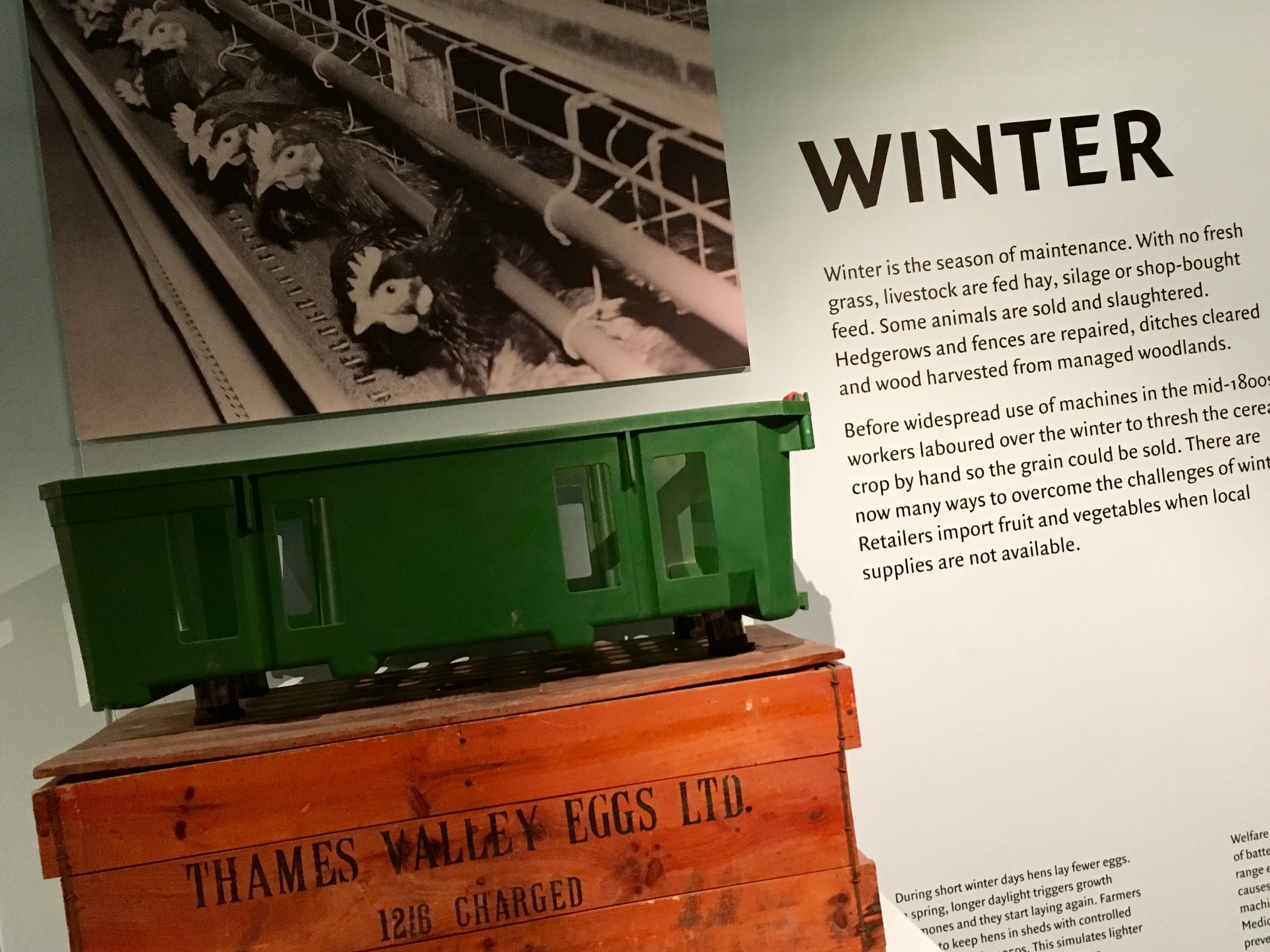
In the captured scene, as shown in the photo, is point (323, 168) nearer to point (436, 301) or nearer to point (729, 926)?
point (436, 301)

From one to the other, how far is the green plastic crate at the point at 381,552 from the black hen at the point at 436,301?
549 millimetres

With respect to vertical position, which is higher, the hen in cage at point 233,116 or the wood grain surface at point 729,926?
the hen in cage at point 233,116

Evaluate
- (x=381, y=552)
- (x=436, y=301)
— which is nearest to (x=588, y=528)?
(x=381, y=552)

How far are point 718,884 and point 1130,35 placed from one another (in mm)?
1757

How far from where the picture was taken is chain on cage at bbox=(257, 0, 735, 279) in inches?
71.4

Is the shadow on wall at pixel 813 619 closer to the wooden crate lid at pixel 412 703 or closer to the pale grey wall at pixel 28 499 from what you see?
the wooden crate lid at pixel 412 703

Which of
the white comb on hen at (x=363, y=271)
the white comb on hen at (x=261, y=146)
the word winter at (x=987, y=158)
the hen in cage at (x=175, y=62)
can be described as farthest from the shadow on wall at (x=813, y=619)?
the hen in cage at (x=175, y=62)

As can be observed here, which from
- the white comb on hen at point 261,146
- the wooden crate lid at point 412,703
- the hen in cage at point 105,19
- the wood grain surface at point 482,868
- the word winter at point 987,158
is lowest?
the wood grain surface at point 482,868

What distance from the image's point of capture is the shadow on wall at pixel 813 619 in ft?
6.14

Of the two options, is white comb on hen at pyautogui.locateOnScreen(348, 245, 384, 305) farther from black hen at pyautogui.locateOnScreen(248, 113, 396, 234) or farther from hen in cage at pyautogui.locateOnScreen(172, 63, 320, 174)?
hen in cage at pyautogui.locateOnScreen(172, 63, 320, 174)

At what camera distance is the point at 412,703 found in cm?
130

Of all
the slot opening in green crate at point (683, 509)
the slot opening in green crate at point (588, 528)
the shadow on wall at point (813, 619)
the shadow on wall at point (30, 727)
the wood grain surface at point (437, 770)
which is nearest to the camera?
the wood grain surface at point (437, 770)

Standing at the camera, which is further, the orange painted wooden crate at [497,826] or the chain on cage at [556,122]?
the chain on cage at [556,122]

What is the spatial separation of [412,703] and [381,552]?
20 cm
